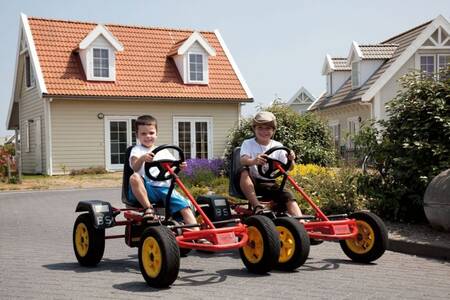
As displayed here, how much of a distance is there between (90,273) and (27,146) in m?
21.8

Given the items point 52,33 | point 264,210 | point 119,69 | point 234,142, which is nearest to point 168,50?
point 119,69

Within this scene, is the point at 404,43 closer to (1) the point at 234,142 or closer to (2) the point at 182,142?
(2) the point at 182,142

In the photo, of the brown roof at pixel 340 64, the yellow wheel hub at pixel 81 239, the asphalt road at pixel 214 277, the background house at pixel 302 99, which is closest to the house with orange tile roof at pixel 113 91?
the brown roof at pixel 340 64

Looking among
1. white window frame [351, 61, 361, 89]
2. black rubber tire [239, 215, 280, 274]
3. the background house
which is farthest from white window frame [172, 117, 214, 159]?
the background house

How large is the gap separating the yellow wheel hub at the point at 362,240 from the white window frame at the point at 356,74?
74.0 ft

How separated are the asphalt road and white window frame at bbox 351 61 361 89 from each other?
21.5m

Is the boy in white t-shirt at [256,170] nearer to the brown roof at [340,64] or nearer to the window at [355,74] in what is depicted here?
the window at [355,74]

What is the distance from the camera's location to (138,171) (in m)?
6.59

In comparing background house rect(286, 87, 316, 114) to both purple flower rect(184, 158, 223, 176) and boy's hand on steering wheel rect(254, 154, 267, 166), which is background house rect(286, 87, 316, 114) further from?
boy's hand on steering wheel rect(254, 154, 267, 166)

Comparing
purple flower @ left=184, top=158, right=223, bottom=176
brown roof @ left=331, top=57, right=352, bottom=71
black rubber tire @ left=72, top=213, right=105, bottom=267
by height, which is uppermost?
brown roof @ left=331, top=57, right=352, bottom=71

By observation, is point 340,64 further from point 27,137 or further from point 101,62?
point 27,137

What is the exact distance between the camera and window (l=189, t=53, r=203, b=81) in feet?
82.9

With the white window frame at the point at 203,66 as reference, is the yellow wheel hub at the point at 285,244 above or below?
below

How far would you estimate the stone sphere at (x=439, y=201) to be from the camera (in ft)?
25.3
